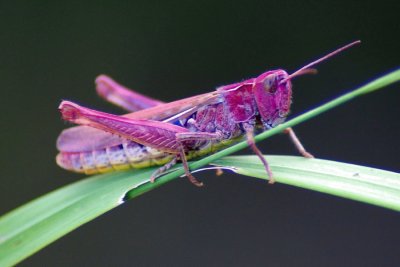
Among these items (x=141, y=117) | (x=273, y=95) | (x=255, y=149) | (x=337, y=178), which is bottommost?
(x=337, y=178)

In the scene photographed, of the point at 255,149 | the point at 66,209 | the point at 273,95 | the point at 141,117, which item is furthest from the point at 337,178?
the point at 141,117

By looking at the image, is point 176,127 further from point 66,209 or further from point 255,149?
point 66,209

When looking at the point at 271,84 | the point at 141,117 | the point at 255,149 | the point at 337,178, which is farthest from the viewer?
the point at 141,117

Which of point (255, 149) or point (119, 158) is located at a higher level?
point (119, 158)

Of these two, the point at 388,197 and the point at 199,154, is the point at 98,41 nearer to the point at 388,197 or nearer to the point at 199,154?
the point at 199,154

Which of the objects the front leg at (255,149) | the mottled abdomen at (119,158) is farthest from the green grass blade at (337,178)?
the mottled abdomen at (119,158)

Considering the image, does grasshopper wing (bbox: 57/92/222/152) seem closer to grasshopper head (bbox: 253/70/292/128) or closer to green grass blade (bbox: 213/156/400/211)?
grasshopper head (bbox: 253/70/292/128)
